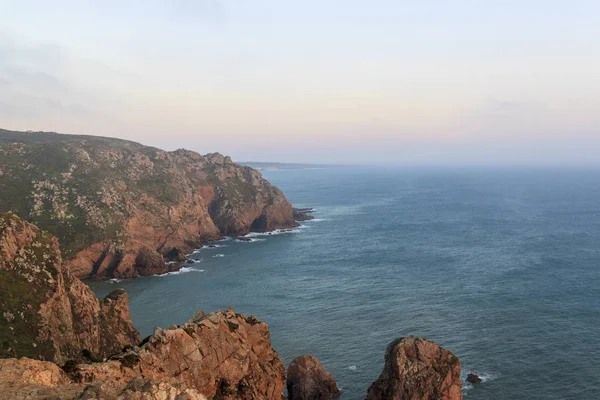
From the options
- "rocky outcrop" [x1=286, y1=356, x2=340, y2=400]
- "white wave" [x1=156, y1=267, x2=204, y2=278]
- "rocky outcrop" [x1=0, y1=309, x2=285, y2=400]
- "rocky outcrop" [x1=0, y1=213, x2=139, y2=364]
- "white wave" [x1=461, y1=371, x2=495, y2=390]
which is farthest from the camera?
"white wave" [x1=156, y1=267, x2=204, y2=278]

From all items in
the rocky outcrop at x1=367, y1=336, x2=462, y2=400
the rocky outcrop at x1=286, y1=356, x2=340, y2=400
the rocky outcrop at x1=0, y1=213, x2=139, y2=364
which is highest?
the rocky outcrop at x1=0, y1=213, x2=139, y2=364

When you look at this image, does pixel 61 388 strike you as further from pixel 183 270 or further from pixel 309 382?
pixel 183 270

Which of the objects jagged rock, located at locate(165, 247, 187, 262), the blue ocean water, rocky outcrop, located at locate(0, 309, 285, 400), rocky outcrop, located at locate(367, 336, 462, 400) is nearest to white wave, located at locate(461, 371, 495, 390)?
the blue ocean water

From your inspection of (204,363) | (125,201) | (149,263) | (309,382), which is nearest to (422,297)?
(309,382)

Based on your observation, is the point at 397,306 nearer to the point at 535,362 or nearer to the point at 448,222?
the point at 535,362

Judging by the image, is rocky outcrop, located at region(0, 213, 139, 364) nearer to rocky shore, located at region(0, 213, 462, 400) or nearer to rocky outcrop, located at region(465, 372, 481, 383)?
rocky shore, located at region(0, 213, 462, 400)

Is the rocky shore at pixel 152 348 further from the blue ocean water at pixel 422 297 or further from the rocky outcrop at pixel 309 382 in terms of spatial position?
the blue ocean water at pixel 422 297

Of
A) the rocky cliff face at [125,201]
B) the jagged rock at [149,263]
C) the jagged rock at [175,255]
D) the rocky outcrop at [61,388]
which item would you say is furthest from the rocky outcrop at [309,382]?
the jagged rock at [175,255]
